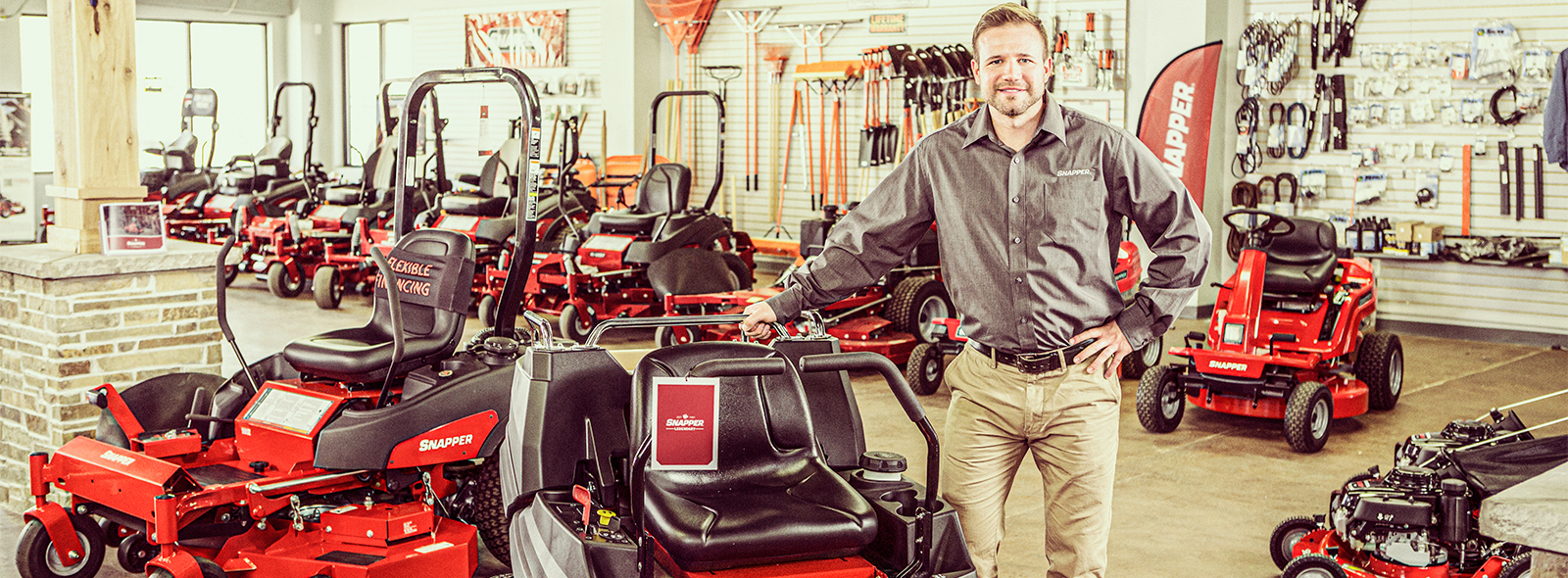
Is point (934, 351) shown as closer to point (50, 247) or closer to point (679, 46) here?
point (50, 247)

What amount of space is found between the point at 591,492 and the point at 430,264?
1557 millimetres

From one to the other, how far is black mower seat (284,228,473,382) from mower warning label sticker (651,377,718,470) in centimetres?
147

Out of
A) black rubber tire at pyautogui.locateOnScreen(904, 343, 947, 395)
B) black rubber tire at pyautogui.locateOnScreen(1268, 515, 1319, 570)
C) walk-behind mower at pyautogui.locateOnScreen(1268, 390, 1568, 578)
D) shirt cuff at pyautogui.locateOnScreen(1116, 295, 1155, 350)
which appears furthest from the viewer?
black rubber tire at pyautogui.locateOnScreen(904, 343, 947, 395)

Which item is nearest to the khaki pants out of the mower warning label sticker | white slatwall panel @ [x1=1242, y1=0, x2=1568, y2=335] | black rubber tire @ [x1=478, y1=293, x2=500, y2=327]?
the mower warning label sticker

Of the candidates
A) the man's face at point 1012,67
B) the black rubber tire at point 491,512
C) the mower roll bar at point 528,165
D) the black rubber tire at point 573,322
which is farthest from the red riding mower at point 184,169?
the man's face at point 1012,67

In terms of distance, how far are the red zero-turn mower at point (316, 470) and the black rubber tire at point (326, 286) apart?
17.7ft

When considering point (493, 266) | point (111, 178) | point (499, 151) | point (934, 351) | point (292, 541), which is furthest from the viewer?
point (499, 151)

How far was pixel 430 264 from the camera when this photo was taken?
399 cm

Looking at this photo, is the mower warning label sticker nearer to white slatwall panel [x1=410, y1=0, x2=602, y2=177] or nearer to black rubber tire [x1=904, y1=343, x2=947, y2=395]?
black rubber tire [x1=904, y1=343, x2=947, y2=395]

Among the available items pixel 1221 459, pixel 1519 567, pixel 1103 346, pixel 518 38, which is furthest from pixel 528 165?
pixel 518 38

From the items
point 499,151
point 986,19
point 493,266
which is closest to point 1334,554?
point 986,19

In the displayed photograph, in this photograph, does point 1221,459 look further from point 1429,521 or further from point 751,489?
point 751,489

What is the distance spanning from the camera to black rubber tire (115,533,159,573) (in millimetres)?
3477

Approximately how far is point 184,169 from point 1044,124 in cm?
1209
